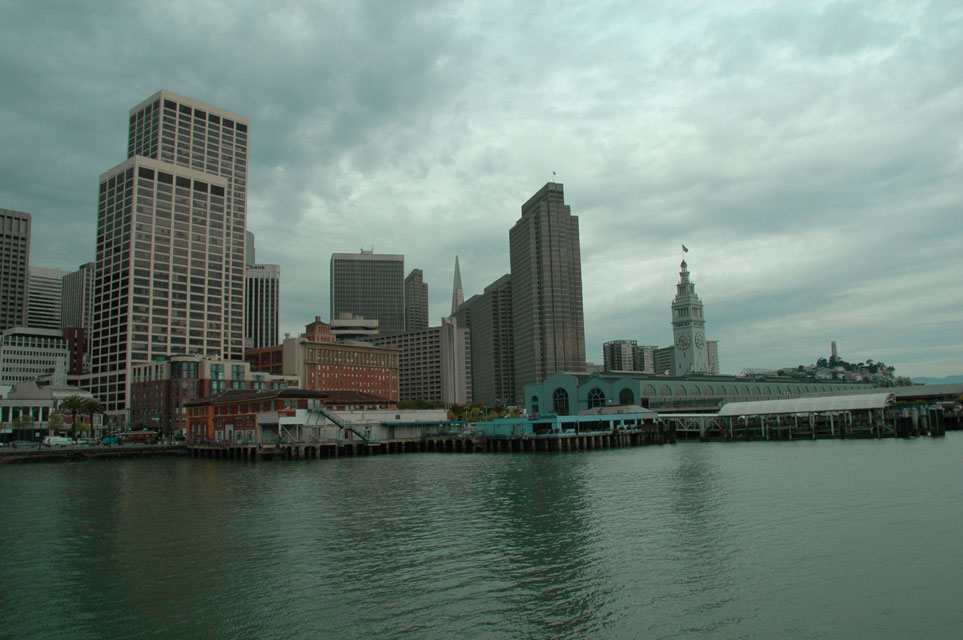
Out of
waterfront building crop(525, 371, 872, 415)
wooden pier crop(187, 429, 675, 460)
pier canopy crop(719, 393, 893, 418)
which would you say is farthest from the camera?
waterfront building crop(525, 371, 872, 415)

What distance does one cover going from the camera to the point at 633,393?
143375 mm

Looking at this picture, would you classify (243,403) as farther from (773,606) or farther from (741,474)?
(773,606)

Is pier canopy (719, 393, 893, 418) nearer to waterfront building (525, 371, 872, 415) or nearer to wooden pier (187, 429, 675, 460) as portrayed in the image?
wooden pier (187, 429, 675, 460)

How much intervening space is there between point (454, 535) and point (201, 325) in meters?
184

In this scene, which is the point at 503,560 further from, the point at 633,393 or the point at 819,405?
the point at 633,393

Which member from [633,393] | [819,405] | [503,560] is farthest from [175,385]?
[503,560]

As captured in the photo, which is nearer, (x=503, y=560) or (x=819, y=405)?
(x=503, y=560)

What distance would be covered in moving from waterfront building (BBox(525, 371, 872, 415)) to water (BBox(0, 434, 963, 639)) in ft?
290

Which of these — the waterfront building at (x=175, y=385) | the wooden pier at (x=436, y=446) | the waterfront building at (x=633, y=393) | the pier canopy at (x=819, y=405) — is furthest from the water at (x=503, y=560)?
the waterfront building at (x=175, y=385)

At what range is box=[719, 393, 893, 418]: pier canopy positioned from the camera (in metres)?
107

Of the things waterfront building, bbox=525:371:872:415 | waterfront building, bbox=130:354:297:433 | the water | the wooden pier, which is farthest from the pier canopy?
waterfront building, bbox=130:354:297:433

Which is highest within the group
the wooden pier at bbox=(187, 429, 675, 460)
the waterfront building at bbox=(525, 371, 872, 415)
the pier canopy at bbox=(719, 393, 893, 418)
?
the waterfront building at bbox=(525, 371, 872, 415)

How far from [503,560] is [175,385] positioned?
156 meters

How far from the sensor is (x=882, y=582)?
2438 centimetres
